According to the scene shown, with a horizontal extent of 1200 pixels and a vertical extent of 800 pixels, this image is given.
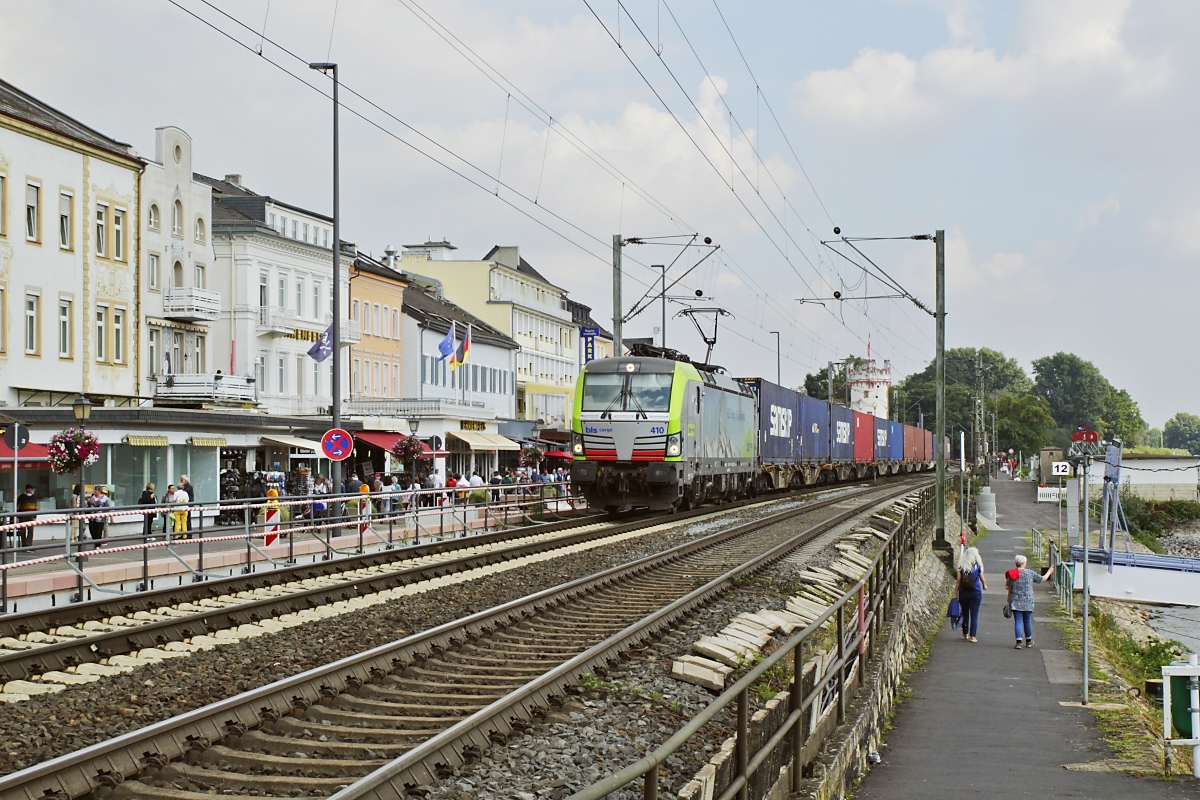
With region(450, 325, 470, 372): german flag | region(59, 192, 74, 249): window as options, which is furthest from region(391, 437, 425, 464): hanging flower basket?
region(59, 192, 74, 249): window

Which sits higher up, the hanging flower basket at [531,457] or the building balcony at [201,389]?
the building balcony at [201,389]

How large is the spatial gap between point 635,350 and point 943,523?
33.3ft

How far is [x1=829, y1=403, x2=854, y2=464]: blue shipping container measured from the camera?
6184cm

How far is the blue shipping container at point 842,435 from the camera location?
6184 centimetres

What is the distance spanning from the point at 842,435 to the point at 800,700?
5602 cm

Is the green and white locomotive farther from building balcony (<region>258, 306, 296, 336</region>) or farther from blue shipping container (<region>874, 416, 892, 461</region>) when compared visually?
blue shipping container (<region>874, 416, 892, 461</region>)

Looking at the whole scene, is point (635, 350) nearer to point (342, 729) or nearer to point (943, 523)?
point (943, 523)

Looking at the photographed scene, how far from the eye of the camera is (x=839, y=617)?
453 inches

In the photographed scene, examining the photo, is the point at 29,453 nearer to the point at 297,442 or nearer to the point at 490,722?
the point at 297,442

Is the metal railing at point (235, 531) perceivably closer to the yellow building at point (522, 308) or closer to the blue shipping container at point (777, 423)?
the blue shipping container at point (777, 423)

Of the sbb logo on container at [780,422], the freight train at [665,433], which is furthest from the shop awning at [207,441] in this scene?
the sbb logo on container at [780,422]

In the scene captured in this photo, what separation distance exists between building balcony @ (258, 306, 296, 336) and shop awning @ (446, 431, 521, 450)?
8.27m

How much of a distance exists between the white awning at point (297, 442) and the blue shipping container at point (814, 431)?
18317mm

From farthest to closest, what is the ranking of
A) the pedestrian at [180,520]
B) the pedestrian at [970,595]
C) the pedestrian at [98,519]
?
1. the pedestrian at [98,519]
2. the pedestrian at [970,595]
3. the pedestrian at [180,520]
